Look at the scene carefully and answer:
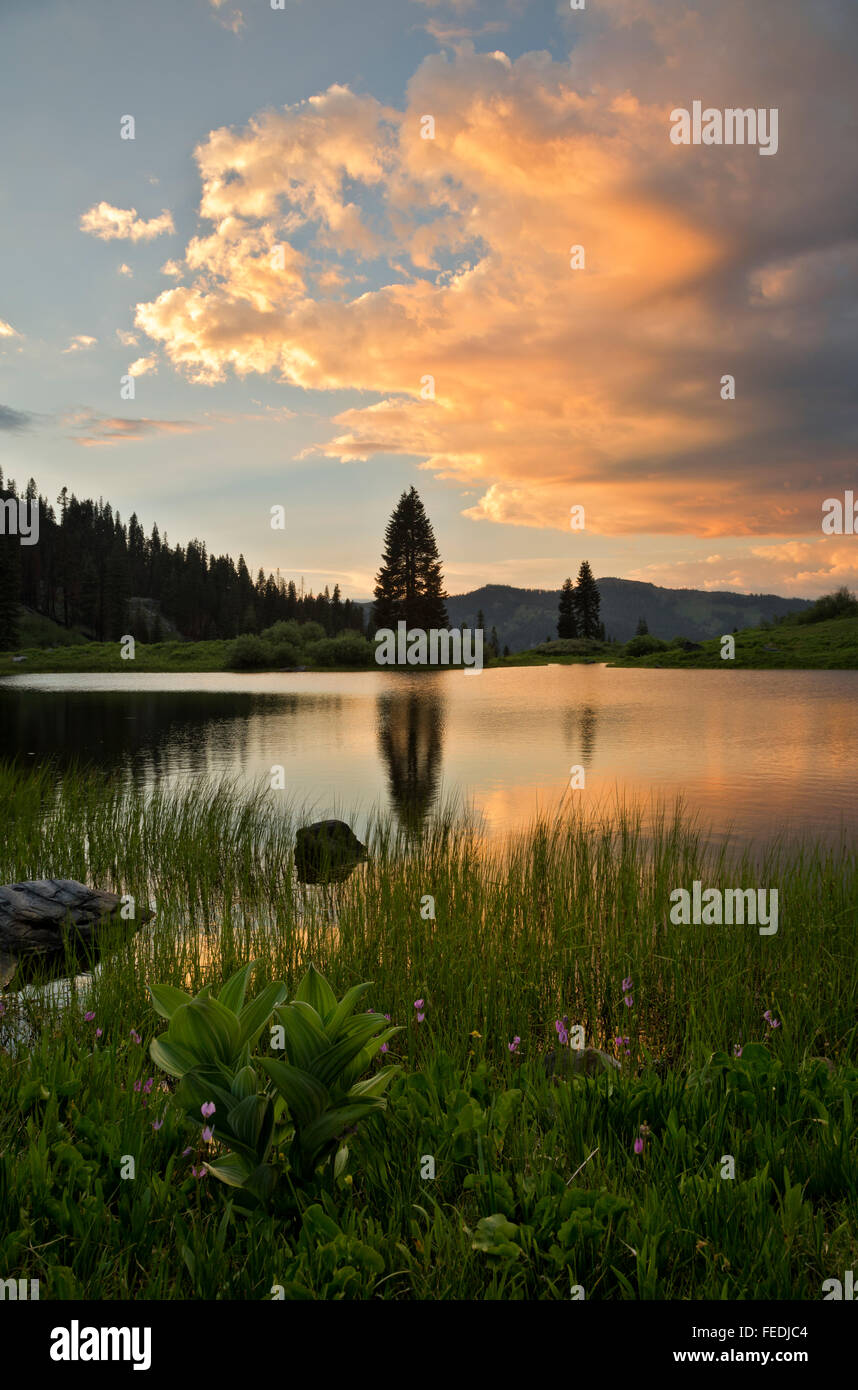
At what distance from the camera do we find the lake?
60.7ft

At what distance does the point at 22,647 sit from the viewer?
115375mm

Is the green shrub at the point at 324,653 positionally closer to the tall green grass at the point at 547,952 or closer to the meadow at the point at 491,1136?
the tall green grass at the point at 547,952

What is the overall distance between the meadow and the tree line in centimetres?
10015

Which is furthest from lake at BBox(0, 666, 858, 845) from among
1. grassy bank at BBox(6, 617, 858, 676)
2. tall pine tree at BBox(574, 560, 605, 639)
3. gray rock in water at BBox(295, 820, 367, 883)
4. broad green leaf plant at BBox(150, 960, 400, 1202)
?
tall pine tree at BBox(574, 560, 605, 639)

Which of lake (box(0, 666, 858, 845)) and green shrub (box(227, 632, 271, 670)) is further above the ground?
green shrub (box(227, 632, 271, 670))

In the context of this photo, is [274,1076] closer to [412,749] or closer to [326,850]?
[326,850]

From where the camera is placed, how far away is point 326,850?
36.8ft

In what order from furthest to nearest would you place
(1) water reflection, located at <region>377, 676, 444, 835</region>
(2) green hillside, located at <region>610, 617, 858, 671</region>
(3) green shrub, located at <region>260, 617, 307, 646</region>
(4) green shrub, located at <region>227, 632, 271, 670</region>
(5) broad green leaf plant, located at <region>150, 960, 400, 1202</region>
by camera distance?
1. (3) green shrub, located at <region>260, 617, 307, 646</region>
2. (4) green shrub, located at <region>227, 632, 271, 670</region>
3. (2) green hillside, located at <region>610, 617, 858, 671</region>
4. (1) water reflection, located at <region>377, 676, 444, 835</region>
5. (5) broad green leaf plant, located at <region>150, 960, 400, 1202</region>

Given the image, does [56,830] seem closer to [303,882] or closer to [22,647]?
[303,882]

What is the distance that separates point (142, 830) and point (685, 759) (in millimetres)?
17324

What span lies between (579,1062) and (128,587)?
139m

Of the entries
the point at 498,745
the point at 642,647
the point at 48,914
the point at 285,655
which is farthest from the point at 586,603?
the point at 48,914

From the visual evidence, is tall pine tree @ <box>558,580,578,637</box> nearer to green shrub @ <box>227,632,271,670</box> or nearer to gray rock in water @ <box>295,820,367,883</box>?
green shrub @ <box>227,632,271,670</box>
